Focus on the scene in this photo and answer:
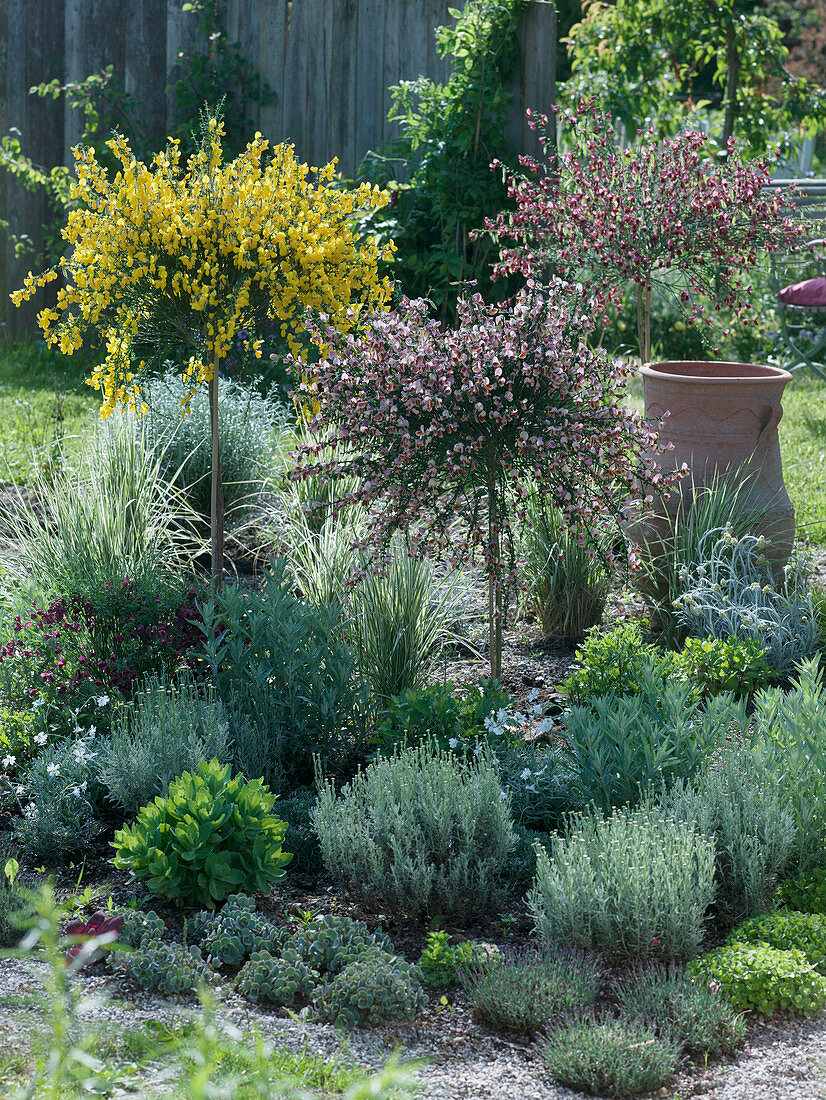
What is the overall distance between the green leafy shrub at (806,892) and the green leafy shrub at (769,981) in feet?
1.11

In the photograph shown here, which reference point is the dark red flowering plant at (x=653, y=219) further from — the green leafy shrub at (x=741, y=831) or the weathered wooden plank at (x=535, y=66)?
the green leafy shrub at (x=741, y=831)

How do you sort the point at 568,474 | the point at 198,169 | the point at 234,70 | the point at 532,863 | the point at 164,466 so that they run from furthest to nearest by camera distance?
the point at 234,70, the point at 164,466, the point at 198,169, the point at 568,474, the point at 532,863

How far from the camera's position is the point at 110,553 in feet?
13.8

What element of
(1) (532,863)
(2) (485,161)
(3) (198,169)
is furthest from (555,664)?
(2) (485,161)

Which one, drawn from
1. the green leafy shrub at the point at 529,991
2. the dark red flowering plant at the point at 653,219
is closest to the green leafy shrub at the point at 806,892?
the green leafy shrub at the point at 529,991

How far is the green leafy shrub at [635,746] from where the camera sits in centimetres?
295

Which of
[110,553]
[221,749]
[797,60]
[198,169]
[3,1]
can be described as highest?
[797,60]

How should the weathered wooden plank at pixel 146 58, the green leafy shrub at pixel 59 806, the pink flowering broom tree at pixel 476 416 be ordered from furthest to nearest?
the weathered wooden plank at pixel 146 58, the pink flowering broom tree at pixel 476 416, the green leafy shrub at pixel 59 806

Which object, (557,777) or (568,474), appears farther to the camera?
(568,474)

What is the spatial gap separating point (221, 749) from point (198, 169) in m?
2.25

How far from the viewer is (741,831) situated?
2.72 m

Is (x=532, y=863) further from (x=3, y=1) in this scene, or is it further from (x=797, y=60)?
(x=797, y=60)

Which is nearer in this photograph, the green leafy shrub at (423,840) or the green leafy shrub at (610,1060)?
the green leafy shrub at (610,1060)

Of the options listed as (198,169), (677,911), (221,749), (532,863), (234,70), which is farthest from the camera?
(234,70)
